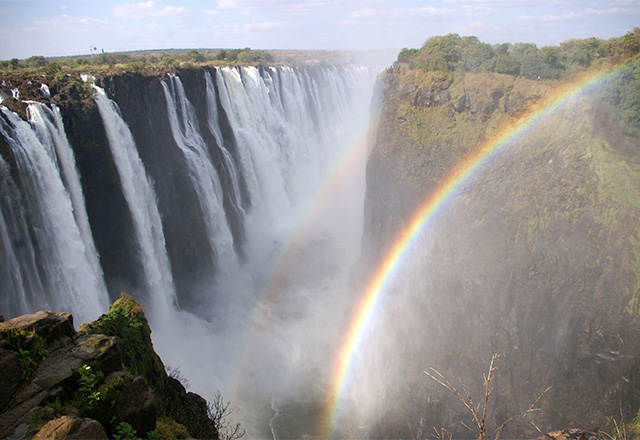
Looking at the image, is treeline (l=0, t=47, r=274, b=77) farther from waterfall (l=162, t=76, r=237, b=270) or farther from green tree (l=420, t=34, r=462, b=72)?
green tree (l=420, t=34, r=462, b=72)

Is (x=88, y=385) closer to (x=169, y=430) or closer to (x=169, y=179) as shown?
(x=169, y=430)

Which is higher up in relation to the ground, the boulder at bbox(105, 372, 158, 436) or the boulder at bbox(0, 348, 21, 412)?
the boulder at bbox(0, 348, 21, 412)

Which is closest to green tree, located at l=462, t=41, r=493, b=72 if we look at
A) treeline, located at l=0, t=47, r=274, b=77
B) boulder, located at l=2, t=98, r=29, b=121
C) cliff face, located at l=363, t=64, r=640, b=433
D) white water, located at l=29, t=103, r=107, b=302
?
cliff face, located at l=363, t=64, r=640, b=433

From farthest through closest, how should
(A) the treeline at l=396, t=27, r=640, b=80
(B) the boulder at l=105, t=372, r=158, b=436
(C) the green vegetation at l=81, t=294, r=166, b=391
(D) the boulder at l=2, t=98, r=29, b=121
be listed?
(A) the treeline at l=396, t=27, r=640, b=80 → (D) the boulder at l=2, t=98, r=29, b=121 → (C) the green vegetation at l=81, t=294, r=166, b=391 → (B) the boulder at l=105, t=372, r=158, b=436

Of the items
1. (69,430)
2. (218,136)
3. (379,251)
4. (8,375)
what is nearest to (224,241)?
(218,136)

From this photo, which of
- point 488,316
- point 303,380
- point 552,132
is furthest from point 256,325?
point 552,132

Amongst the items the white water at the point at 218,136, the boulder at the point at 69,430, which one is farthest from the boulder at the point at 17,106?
the boulder at the point at 69,430
